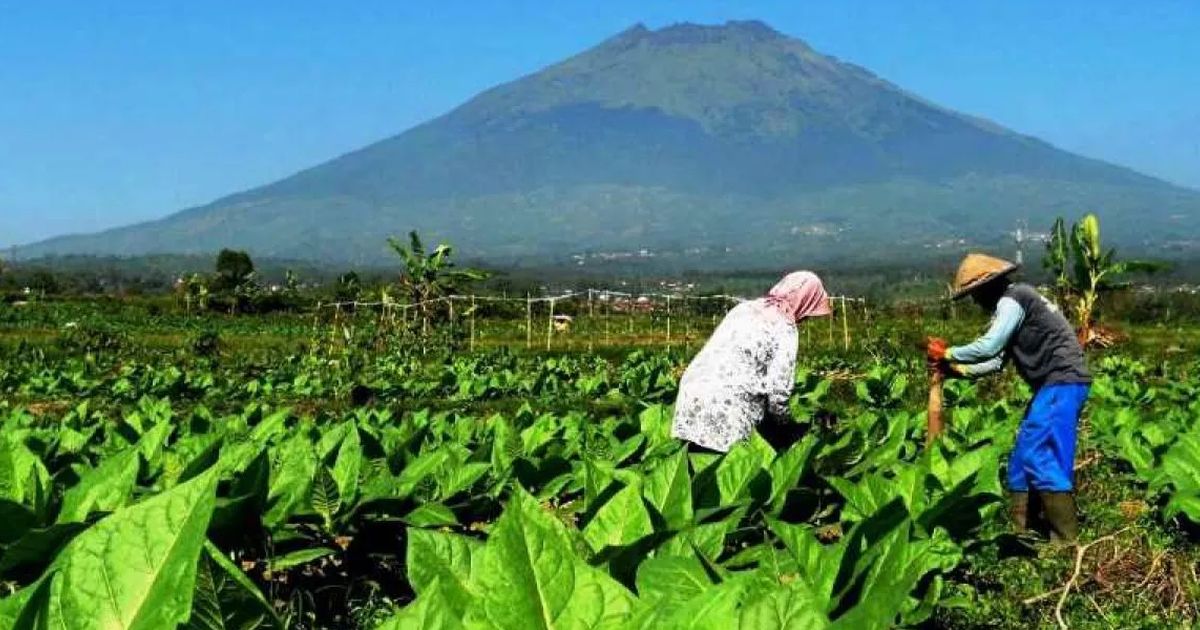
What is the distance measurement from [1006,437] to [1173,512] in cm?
179

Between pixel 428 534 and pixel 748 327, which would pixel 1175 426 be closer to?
pixel 748 327

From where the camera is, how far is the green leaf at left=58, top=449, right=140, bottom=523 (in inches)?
135

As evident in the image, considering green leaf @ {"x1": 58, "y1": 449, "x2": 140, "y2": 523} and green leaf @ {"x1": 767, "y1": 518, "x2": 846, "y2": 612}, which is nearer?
green leaf @ {"x1": 767, "y1": 518, "x2": 846, "y2": 612}

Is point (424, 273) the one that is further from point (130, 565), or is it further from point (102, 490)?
point (130, 565)

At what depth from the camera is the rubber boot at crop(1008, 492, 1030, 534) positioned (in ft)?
23.1

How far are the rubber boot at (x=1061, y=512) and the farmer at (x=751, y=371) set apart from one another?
1.54m

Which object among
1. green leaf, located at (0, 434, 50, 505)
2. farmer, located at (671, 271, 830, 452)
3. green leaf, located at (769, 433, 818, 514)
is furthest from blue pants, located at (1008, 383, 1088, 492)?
green leaf, located at (0, 434, 50, 505)

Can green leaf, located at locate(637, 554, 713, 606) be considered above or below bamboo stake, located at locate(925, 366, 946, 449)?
above

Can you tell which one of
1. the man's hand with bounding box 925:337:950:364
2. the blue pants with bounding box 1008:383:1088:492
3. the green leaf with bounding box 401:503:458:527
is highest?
the green leaf with bounding box 401:503:458:527

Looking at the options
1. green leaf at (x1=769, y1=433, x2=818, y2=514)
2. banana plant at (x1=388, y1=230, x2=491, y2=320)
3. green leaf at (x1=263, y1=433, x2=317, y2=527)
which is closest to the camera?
green leaf at (x1=263, y1=433, x2=317, y2=527)

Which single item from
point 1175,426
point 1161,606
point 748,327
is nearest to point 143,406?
point 748,327

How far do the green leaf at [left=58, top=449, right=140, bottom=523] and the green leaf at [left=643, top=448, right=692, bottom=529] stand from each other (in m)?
1.40

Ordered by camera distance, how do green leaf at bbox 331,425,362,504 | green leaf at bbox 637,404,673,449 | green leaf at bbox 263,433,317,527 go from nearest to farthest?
green leaf at bbox 263,433,317,527, green leaf at bbox 331,425,362,504, green leaf at bbox 637,404,673,449

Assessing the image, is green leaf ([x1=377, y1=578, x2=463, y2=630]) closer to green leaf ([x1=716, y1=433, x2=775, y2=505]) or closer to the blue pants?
green leaf ([x1=716, y1=433, x2=775, y2=505])
